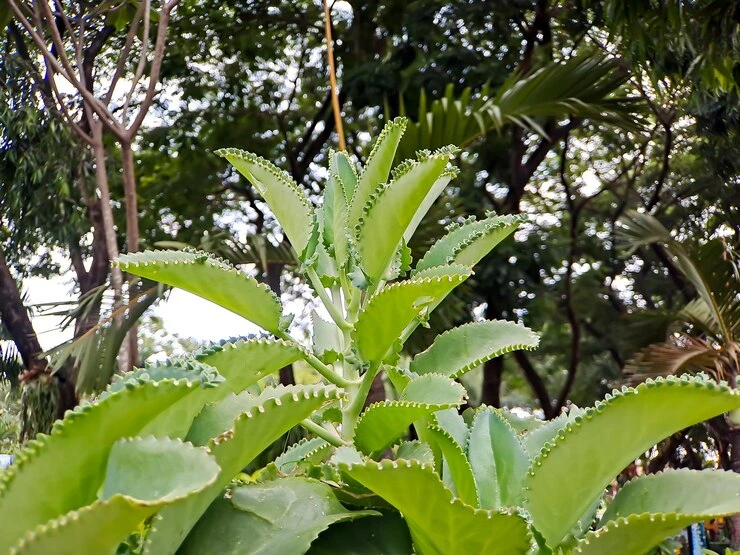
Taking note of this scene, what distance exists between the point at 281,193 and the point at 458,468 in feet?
1.26

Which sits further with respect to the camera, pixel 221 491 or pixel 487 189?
pixel 487 189

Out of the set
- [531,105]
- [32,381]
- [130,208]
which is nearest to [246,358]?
[130,208]

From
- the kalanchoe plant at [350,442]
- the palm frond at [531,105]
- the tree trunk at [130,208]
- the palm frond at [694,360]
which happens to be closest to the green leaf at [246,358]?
the kalanchoe plant at [350,442]

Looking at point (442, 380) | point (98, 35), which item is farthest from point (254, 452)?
point (98, 35)

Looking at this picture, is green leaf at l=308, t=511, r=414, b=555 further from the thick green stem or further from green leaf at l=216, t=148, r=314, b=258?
green leaf at l=216, t=148, r=314, b=258

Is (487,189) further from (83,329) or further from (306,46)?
(83,329)

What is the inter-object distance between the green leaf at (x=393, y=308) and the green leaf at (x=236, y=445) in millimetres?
144

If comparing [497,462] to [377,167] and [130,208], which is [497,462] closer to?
[377,167]

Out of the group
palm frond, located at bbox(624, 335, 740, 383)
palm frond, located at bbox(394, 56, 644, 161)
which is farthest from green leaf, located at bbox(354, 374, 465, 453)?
palm frond, located at bbox(624, 335, 740, 383)

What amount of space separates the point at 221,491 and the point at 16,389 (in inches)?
273

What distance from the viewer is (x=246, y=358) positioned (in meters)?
0.69

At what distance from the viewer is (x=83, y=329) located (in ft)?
13.4

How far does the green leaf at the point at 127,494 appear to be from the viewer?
1.44 ft

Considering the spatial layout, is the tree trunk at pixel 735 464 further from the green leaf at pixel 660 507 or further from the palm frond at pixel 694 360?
the green leaf at pixel 660 507
